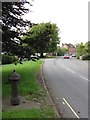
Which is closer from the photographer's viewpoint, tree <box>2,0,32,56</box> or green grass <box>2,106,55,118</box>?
green grass <box>2,106,55,118</box>

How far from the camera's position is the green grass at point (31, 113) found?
18.0ft

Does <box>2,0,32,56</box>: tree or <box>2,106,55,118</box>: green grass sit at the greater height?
<box>2,0,32,56</box>: tree

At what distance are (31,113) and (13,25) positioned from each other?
7936 millimetres

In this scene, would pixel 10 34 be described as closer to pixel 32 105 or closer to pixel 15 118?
pixel 32 105

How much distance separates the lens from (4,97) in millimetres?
7680

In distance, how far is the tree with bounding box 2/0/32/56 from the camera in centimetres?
1155

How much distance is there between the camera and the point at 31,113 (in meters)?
5.74

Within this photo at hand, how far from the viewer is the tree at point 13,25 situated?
11548mm

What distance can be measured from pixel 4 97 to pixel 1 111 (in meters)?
1.72

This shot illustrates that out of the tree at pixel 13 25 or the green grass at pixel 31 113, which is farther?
the tree at pixel 13 25

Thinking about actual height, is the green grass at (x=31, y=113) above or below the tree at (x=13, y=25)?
below

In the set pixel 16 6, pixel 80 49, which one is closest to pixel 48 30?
pixel 16 6

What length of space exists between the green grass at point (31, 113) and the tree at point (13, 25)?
20.7 ft

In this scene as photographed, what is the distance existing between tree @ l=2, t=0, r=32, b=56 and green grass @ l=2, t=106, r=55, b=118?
20.7 feet
